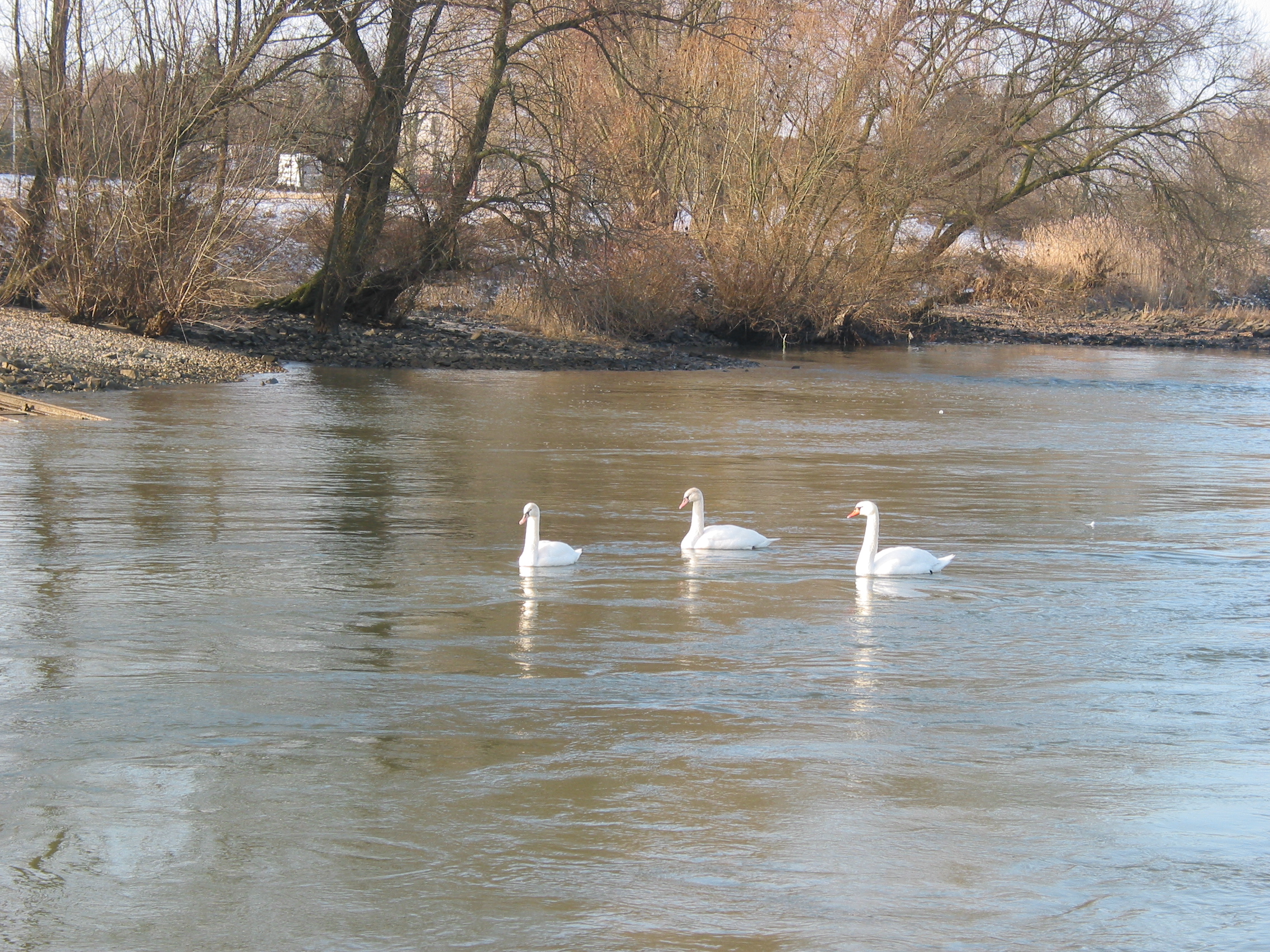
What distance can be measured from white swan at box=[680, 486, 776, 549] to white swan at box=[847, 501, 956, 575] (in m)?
0.86

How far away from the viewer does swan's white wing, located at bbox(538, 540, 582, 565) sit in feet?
30.2

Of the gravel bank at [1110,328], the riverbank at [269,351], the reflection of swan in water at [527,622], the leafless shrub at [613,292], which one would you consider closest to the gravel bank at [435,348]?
the riverbank at [269,351]

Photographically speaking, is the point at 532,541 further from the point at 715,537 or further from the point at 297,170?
the point at 297,170

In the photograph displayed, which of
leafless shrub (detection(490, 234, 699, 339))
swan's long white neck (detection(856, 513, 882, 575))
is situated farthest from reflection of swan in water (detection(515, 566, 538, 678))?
leafless shrub (detection(490, 234, 699, 339))

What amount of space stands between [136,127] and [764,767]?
18371mm

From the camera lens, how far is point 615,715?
253 inches

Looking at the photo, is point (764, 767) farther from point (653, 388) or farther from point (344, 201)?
point (344, 201)

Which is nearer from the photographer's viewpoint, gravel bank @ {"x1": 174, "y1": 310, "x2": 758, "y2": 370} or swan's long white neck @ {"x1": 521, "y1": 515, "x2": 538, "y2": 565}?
swan's long white neck @ {"x1": 521, "y1": 515, "x2": 538, "y2": 565}

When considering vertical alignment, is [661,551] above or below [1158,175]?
below

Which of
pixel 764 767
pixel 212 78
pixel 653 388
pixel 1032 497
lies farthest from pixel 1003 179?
pixel 764 767

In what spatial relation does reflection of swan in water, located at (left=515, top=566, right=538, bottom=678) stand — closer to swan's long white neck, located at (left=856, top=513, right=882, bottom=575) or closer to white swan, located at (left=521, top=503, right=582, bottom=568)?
white swan, located at (left=521, top=503, right=582, bottom=568)

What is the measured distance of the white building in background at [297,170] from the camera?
23.6m

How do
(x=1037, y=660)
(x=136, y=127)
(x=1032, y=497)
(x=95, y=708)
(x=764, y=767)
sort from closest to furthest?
(x=764, y=767)
(x=95, y=708)
(x=1037, y=660)
(x=1032, y=497)
(x=136, y=127)

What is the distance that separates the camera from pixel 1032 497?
1290cm
